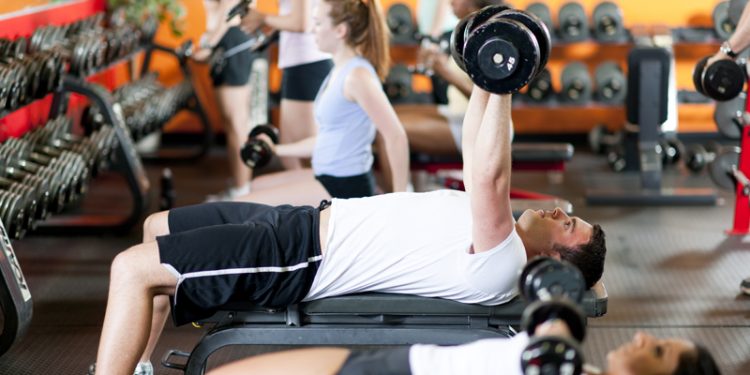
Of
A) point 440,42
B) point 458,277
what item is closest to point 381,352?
point 458,277

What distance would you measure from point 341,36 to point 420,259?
118 centimetres

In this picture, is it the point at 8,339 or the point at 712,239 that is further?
the point at 712,239

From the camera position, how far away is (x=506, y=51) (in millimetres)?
1974

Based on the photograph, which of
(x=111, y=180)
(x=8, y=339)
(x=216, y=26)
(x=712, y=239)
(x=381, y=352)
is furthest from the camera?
(x=111, y=180)

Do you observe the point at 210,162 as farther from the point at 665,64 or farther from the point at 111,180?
the point at 665,64

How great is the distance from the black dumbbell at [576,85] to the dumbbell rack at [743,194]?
5.43 feet

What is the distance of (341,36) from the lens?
3264mm

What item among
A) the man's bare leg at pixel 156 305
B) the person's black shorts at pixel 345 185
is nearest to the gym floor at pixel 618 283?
the man's bare leg at pixel 156 305

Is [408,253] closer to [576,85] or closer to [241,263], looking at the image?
[241,263]

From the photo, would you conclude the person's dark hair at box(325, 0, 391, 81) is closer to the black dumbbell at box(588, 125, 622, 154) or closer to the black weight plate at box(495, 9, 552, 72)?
the black weight plate at box(495, 9, 552, 72)

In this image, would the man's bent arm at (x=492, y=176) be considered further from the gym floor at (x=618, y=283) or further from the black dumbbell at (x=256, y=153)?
the black dumbbell at (x=256, y=153)

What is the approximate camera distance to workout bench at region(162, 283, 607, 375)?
7.73 feet

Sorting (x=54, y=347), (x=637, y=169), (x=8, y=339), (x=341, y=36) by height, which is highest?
(x=341, y=36)

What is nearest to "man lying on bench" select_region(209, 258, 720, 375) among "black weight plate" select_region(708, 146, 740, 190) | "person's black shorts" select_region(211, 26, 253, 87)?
"black weight plate" select_region(708, 146, 740, 190)
